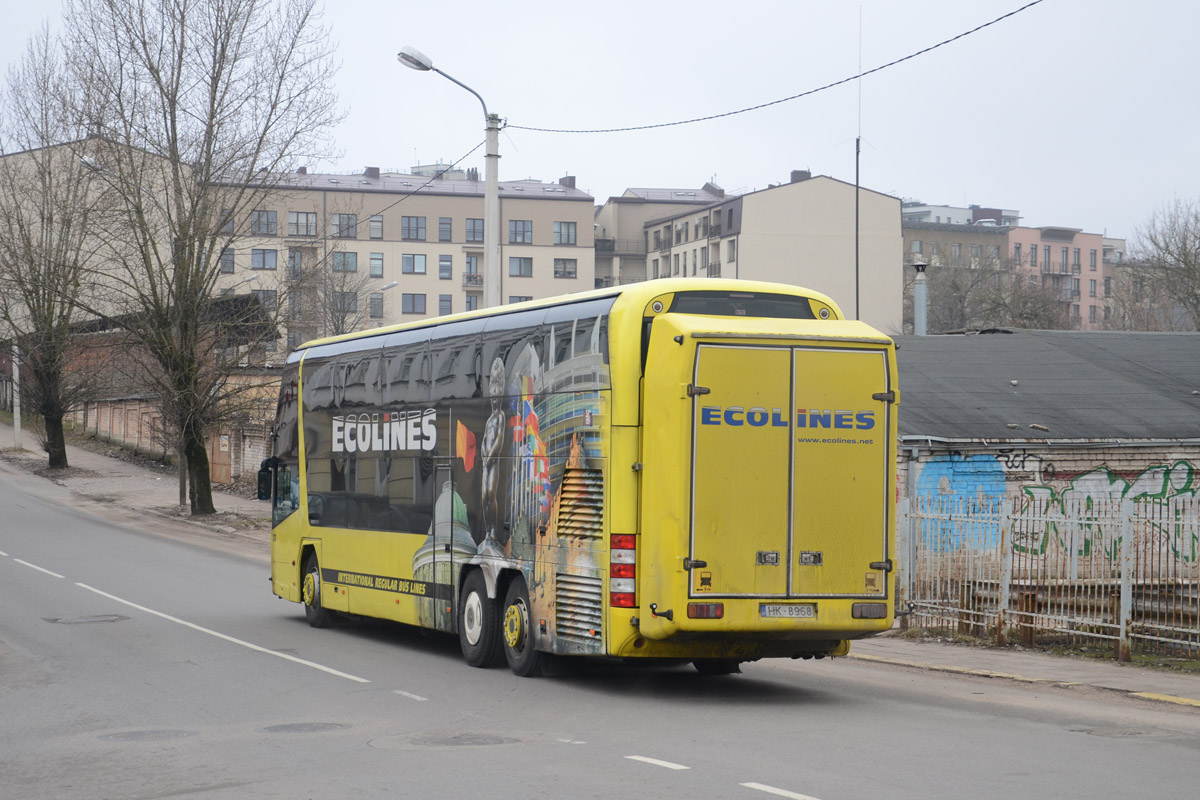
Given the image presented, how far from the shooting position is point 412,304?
107m

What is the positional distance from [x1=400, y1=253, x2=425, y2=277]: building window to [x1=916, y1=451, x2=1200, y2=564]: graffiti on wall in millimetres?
87361

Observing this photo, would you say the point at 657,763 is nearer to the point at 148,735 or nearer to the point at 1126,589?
the point at 148,735

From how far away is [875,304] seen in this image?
9412 centimetres

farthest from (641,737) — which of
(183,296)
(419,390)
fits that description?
(183,296)

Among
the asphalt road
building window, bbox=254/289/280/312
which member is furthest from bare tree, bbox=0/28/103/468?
the asphalt road

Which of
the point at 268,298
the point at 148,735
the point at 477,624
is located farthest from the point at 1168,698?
the point at 268,298

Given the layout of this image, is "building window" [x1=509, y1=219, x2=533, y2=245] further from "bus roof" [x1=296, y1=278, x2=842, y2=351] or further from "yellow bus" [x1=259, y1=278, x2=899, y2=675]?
"bus roof" [x1=296, y1=278, x2=842, y2=351]

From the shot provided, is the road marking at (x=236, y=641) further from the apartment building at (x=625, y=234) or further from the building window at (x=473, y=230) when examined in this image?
the apartment building at (x=625, y=234)

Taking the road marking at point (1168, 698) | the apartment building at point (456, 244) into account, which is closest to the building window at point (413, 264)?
the apartment building at point (456, 244)

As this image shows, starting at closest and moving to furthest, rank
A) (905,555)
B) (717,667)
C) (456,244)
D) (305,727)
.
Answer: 1. (305,727)
2. (717,667)
3. (905,555)
4. (456,244)

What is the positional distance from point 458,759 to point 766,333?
14.6 ft

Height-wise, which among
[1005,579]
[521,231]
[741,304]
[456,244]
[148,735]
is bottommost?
[148,735]

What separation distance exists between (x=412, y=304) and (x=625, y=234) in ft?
60.7

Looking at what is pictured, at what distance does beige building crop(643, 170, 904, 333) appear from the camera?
306 feet
